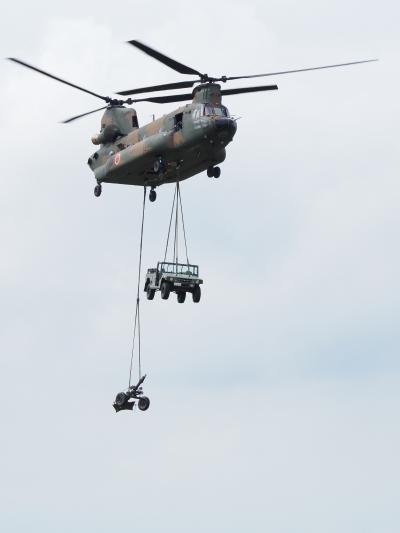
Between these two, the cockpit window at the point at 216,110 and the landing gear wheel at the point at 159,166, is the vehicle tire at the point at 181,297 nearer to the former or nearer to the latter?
the landing gear wheel at the point at 159,166

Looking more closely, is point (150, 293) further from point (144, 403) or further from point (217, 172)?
point (217, 172)

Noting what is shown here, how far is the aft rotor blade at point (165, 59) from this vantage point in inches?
3199

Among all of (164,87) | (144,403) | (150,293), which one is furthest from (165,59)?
(144,403)

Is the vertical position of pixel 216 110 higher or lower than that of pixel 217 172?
higher

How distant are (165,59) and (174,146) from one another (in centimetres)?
448

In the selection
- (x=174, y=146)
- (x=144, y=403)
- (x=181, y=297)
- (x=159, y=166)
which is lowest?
(x=144, y=403)

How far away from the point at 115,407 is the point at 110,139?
16.3 m

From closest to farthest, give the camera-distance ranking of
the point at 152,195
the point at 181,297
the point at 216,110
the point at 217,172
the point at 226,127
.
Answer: the point at 226,127, the point at 216,110, the point at 181,297, the point at 217,172, the point at 152,195

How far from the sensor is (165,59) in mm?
82188

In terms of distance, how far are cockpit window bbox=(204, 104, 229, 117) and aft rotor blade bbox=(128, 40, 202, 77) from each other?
6.53ft

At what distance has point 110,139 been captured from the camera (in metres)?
93.4

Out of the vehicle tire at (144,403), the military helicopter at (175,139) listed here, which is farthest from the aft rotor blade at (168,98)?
the vehicle tire at (144,403)

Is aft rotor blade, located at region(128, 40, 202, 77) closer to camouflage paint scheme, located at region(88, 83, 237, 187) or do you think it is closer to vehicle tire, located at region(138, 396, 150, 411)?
camouflage paint scheme, located at region(88, 83, 237, 187)

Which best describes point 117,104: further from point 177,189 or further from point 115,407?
point 115,407
